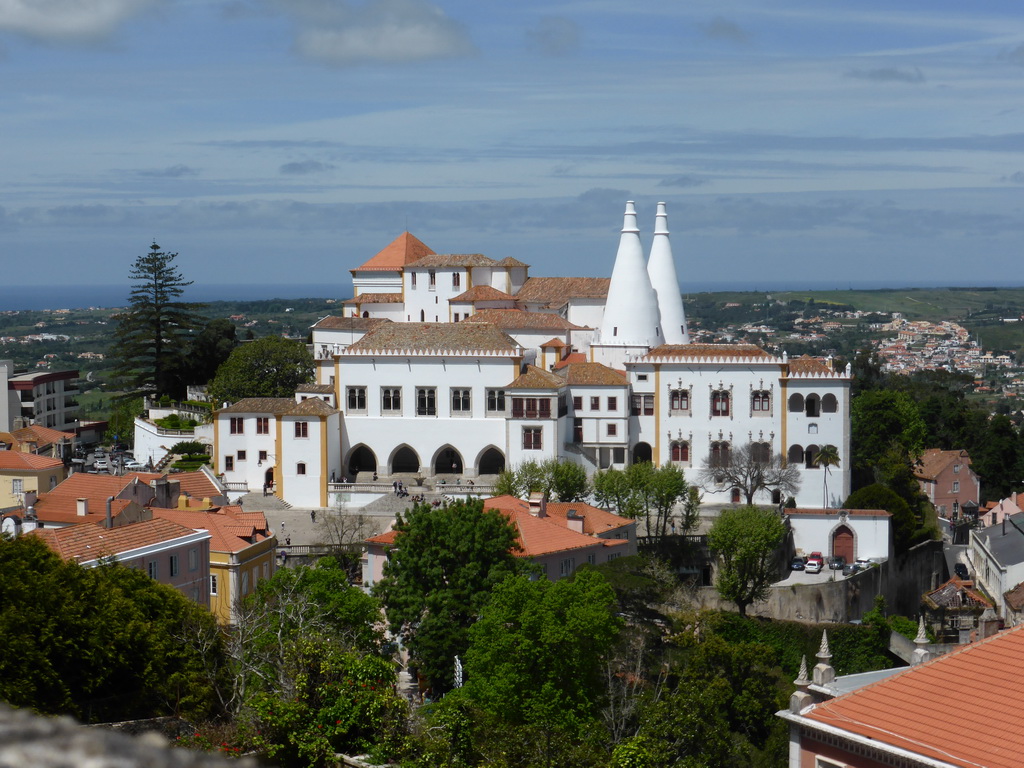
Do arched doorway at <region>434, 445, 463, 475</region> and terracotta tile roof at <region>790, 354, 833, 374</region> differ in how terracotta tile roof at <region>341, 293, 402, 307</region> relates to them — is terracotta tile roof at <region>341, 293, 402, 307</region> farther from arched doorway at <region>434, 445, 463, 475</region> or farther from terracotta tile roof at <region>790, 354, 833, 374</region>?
terracotta tile roof at <region>790, 354, 833, 374</region>

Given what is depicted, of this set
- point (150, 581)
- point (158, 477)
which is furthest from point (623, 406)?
point (150, 581)

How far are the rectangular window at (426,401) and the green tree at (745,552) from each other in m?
12.7

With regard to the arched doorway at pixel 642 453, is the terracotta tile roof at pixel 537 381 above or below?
above

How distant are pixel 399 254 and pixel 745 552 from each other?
103ft

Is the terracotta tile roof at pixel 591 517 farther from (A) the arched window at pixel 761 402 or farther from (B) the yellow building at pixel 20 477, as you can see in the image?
(B) the yellow building at pixel 20 477

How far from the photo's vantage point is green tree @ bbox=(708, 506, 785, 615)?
4494 cm

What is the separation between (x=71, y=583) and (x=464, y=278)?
142 ft

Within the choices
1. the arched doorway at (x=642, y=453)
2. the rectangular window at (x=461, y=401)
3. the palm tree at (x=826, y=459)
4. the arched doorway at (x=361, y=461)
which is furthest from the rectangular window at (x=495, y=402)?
the palm tree at (x=826, y=459)

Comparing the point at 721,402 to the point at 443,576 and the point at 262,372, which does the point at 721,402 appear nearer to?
the point at 443,576

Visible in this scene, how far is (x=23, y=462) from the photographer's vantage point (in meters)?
46.8

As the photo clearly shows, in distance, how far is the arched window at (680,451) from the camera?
54.0m

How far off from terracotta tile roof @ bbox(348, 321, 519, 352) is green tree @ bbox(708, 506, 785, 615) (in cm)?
1189

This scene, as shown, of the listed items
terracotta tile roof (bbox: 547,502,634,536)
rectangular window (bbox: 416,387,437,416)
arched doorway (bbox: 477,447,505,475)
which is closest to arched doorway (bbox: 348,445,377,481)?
rectangular window (bbox: 416,387,437,416)

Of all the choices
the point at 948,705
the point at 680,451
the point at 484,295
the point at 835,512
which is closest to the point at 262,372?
the point at 484,295
